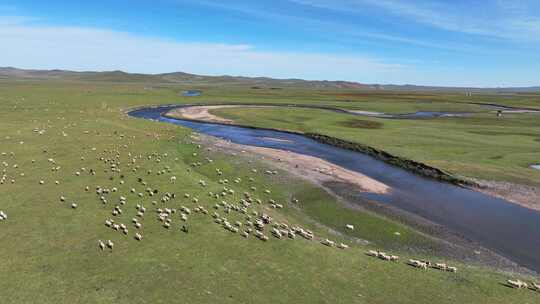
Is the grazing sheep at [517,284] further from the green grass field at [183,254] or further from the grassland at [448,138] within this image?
the grassland at [448,138]

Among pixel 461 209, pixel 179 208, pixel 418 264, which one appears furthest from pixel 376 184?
pixel 179 208

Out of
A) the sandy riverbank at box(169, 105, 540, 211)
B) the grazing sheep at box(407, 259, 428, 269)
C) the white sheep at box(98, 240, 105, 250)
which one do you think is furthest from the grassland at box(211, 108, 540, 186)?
the white sheep at box(98, 240, 105, 250)

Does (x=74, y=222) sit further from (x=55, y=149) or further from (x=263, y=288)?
(x=55, y=149)

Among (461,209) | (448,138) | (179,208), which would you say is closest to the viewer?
(179,208)

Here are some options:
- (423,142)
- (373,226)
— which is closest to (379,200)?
(373,226)

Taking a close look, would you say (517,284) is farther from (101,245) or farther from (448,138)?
(448,138)

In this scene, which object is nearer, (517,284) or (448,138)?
(517,284)

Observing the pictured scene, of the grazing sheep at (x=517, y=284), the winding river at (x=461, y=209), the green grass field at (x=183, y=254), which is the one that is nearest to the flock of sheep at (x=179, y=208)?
the grazing sheep at (x=517, y=284)
